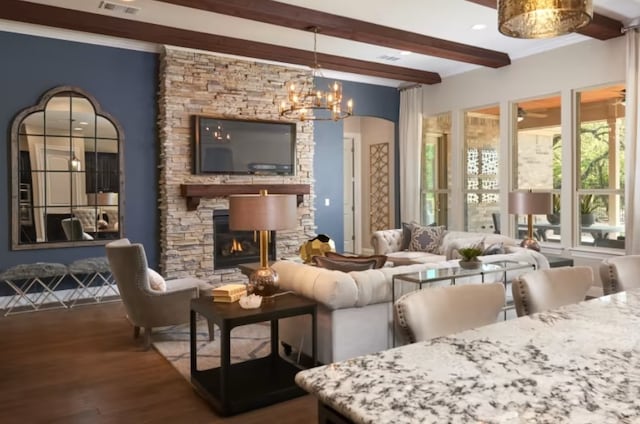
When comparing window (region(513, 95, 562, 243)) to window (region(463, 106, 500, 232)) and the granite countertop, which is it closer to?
window (region(463, 106, 500, 232))

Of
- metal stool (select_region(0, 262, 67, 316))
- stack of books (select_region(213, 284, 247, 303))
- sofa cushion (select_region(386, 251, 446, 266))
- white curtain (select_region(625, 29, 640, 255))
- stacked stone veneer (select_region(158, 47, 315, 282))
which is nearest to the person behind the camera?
stack of books (select_region(213, 284, 247, 303))

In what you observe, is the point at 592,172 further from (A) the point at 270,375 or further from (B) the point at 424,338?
(B) the point at 424,338

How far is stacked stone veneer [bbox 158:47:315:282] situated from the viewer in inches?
263

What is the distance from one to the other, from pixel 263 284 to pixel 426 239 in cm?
402

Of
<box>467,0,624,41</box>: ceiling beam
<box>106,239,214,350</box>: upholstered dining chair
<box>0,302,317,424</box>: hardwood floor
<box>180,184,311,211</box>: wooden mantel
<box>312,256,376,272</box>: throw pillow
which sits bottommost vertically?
<box>0,302,317,424</box>: hardwood floor

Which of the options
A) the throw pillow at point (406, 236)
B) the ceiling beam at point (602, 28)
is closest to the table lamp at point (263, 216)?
the throw pillow at point (406, 236)

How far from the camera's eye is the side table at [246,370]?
3078 mm

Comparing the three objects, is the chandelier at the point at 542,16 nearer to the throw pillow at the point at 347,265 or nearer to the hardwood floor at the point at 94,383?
the throw pillow at the point at 347,265

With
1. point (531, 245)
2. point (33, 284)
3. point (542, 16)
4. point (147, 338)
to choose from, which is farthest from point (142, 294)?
point (531, 245)

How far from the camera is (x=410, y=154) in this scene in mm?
9062

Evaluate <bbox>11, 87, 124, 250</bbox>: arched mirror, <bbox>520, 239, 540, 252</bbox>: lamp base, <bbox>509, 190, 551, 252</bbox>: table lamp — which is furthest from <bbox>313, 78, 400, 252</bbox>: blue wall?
<bbox>520, 239, 540, 252</bbox>: lamp base

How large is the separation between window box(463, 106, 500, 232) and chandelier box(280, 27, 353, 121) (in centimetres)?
215

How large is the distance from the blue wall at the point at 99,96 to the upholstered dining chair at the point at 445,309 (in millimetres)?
5648

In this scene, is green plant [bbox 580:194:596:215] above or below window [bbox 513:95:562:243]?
below
